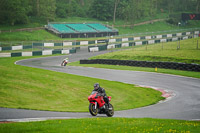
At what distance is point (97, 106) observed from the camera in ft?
51.6

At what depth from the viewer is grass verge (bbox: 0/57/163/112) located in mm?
18250

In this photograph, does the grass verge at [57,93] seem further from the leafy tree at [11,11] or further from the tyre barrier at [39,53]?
the leafy tree at [11,11]

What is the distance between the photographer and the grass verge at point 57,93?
18.2 meters

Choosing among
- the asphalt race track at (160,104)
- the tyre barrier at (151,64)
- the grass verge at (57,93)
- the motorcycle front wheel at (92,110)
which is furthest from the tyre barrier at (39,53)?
the motorcycle front wheel at (92,110)

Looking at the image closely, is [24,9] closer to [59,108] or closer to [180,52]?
[180,52]

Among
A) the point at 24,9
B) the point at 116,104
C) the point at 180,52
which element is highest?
the point at 24,9

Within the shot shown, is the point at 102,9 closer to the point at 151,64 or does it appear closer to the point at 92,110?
the point at 151,64

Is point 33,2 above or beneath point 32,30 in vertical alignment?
above

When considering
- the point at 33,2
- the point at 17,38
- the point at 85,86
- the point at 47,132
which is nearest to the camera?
the point at 47,132

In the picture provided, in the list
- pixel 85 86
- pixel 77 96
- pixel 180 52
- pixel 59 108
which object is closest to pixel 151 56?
pixel 180 52

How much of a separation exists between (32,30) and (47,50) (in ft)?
61.2

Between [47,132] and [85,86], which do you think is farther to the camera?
[85,86]

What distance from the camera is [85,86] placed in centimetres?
2469

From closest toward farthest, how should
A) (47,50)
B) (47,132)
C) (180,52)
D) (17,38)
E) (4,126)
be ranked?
(47,132)
(4,126)
(180,52)
(47,50)
(17,38)
